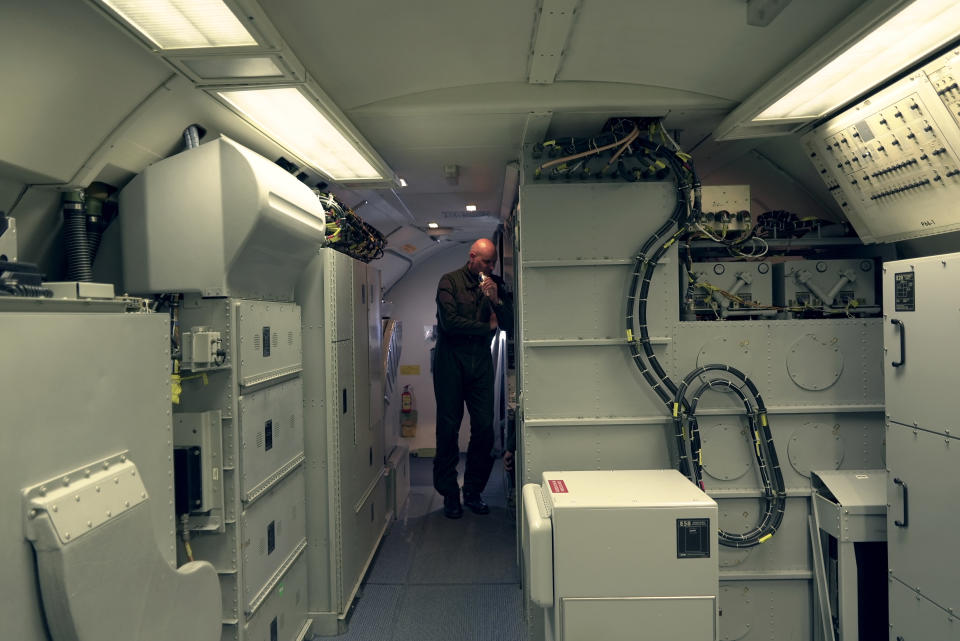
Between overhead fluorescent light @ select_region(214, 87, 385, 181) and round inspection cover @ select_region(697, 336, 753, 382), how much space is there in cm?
262

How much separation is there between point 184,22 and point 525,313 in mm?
2416

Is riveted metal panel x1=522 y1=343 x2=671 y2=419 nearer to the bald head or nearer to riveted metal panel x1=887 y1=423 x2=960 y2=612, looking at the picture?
riveted metal panel x1=887 y1=423 x2=960 y2=612

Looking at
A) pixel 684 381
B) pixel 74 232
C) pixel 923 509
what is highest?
pixel 74 232

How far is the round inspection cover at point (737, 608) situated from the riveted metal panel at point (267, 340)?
3.16 meters

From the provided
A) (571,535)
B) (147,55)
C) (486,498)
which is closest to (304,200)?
(147,55)

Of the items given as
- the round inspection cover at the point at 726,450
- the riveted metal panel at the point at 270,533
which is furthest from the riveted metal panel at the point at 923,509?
the riveted metal panel at the point at 270,533

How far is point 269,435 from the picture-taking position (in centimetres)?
320

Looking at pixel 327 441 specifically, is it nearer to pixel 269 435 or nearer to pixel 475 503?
pixel 269 435

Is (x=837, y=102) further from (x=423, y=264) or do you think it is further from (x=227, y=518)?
(x=423, y=264)

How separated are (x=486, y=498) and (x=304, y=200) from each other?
14.6ft

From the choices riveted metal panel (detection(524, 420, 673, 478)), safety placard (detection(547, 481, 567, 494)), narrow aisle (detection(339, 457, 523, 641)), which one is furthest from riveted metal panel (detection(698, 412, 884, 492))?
narrow aisle (detection(339, 457, 523, 641))

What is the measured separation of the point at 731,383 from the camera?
3633 millimetres

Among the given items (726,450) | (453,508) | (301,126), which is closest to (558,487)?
(726,450)

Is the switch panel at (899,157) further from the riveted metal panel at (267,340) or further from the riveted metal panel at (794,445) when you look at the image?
the riveted metal panel at (267,340)
